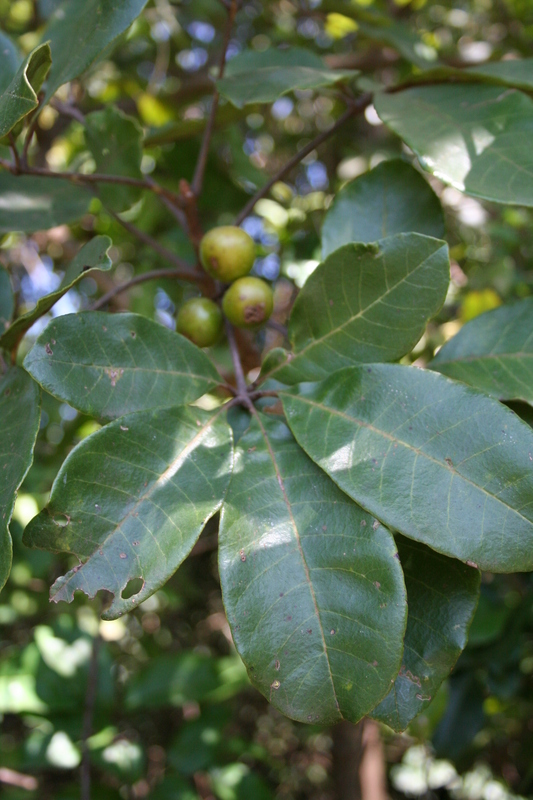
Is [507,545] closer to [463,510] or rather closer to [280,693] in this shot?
[463,510]

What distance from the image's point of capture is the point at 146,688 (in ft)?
5.55

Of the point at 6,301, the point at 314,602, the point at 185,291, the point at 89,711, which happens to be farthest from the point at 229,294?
the point at 89,711

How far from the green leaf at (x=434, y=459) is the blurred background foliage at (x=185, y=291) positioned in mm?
610

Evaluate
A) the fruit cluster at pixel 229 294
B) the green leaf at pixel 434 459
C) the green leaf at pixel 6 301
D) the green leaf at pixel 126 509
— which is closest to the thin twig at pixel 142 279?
the fruit cluster at pixel 229 294

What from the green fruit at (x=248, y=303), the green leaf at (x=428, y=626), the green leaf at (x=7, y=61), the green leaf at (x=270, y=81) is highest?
the green leaf at (x=7, y=61)

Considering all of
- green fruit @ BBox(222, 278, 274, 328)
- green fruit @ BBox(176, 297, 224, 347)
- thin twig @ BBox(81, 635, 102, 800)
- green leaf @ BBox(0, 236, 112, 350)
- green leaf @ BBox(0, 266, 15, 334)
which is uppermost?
green leaf @ BBox(0, 236, 112, 350)

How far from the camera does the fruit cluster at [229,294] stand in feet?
2.87

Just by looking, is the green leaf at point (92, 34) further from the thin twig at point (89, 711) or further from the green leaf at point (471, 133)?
the thin twig at point (89, 711)

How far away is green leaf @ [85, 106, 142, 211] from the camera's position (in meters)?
0.95

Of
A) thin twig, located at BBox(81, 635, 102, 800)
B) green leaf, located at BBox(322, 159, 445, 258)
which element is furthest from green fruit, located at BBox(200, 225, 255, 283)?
thin twig, located at BBox(81, 635, 102, 800)

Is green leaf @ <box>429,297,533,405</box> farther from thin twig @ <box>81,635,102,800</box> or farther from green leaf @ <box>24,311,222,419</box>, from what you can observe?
thin twig @ <box>81,635,102,800</box>

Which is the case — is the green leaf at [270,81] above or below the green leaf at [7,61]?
below

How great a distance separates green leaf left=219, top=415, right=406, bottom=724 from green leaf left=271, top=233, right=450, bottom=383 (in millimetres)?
189

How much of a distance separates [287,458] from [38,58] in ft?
1.75
